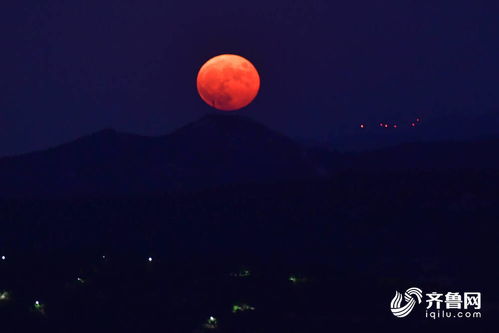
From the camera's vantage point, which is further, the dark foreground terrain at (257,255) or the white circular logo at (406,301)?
Answer: the dark foreground terrain at (257,255)

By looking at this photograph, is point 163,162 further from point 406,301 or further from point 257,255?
point 406,301

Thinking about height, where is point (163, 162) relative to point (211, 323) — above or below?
above

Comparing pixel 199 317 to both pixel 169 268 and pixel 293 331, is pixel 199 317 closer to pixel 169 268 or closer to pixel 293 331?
pixel 293 331

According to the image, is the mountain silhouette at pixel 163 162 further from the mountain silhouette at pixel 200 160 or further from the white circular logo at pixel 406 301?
the white circular logo at pixel 406 301

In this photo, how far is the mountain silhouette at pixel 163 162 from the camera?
14588 cm

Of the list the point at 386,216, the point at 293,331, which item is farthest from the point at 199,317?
the point at 386,216

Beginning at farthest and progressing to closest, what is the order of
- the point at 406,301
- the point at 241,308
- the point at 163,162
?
the point at 163,162 → the point at 241,308 → the point at 406,301

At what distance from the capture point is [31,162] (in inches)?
6658

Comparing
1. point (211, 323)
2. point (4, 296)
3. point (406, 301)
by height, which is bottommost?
point (211, 323)

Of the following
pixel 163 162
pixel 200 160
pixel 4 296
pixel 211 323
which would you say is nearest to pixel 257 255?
pixel 211 323

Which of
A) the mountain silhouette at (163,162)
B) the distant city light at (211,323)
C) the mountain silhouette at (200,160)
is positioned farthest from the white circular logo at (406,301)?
the mountain silhouette at (200,160)

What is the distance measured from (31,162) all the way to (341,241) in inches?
4382

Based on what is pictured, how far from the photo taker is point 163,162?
15688cm

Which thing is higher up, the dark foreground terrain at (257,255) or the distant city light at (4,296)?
the dark foreground terrain at (257,255)
